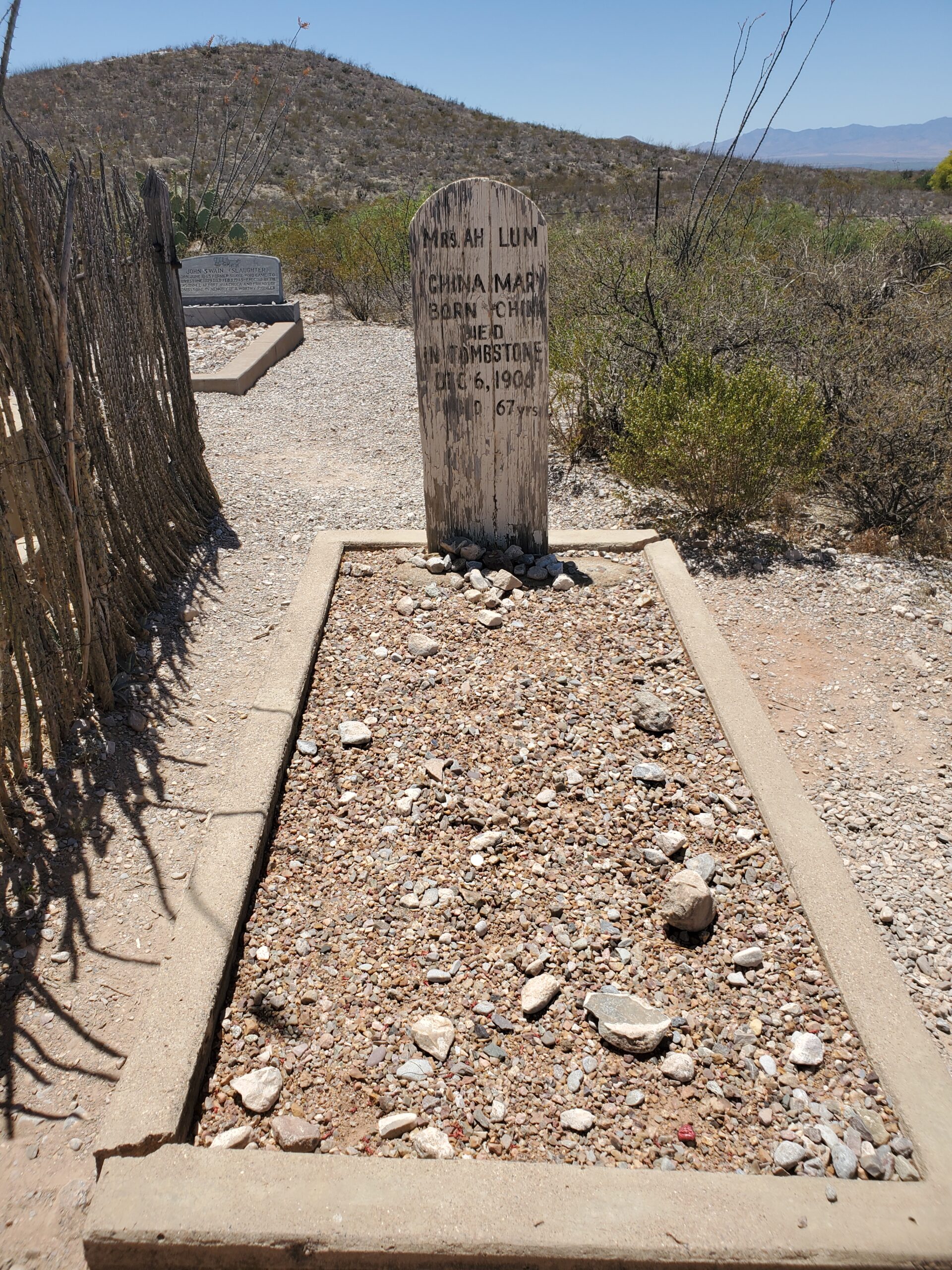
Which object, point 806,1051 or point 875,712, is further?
point 875,712

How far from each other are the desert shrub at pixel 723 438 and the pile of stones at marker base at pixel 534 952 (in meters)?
1.88

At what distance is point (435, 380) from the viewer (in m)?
4.25

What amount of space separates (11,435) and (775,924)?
276 cm

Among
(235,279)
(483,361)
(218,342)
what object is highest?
(235,279)

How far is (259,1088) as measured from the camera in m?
1.97

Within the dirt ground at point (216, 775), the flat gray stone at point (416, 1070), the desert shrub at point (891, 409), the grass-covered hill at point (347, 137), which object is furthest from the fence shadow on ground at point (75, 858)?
the grass-covered hill at point (347, 137)

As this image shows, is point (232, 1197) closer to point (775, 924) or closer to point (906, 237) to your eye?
point (775, 924)

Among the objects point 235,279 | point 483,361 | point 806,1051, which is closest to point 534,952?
point 806,1051

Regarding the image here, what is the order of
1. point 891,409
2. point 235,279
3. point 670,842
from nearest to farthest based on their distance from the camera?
point 670,842, point 891,409, point 235,279

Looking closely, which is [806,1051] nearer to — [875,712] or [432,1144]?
[432,1144]

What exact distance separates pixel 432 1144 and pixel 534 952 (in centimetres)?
56

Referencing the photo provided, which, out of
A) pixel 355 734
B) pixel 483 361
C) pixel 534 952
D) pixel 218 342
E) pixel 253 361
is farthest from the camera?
pixel 218 342

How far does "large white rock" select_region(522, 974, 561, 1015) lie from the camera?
85.1 inches

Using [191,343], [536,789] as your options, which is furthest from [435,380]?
[191,343]
